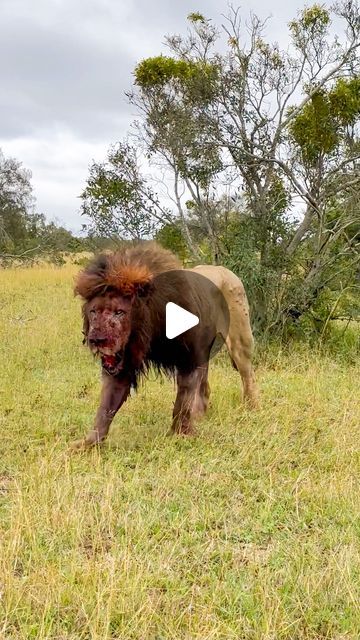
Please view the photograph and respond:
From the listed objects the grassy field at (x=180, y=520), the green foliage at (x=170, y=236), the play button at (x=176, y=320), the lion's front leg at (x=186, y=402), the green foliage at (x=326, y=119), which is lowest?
the grassy field at (x=180, y=520)

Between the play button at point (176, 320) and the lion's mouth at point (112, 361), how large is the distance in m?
0.45

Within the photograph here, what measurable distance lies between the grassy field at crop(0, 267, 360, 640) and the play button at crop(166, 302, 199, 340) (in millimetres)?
743

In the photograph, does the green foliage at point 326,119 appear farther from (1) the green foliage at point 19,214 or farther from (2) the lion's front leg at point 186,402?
(1) the green foliage at point 19,214

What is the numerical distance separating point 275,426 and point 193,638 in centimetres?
268

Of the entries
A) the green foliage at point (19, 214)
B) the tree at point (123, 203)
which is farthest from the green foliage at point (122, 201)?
the green foliage at point (19, 214)

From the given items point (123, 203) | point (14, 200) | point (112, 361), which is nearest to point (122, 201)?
point (123, 203)

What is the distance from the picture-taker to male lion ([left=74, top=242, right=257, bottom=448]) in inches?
153

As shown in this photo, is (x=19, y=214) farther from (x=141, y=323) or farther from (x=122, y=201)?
(x=141, y=323)

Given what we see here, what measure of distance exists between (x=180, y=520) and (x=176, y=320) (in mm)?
1551

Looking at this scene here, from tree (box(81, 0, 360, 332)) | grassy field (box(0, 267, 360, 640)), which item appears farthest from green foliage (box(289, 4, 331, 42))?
grassy field (box(0, 267, 360, 640))

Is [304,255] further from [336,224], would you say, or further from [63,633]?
[63,633]

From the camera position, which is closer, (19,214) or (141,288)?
(141,288)

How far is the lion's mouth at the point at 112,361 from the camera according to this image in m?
3.93

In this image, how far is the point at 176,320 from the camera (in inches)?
170
